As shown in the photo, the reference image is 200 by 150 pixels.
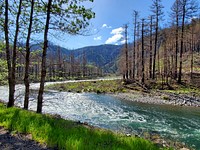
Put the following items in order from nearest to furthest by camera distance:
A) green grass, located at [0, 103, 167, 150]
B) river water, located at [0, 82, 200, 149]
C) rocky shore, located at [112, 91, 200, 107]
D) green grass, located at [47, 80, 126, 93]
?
1. green grass, located at [0, 103, 167, 150]
2. river water, located at [0, 82, 200, 149]
3. rocky shore, located at [112, 91, 200, 107]
4. green grass, located at [47, 80, 126, 93]

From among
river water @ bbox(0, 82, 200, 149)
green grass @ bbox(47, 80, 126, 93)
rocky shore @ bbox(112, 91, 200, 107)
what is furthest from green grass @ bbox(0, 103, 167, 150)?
green grass @ bbox(47, 80, 126, 93)

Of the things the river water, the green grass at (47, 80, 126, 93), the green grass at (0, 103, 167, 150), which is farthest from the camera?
the green grass at (47, 80, 126, 93)

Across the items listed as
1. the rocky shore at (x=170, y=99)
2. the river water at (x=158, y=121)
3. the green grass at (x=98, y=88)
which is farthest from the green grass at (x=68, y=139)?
the green grass at (x=98, y=88)

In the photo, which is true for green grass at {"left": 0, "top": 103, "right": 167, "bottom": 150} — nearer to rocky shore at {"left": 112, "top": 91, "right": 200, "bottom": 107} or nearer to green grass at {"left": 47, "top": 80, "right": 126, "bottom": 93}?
rocky shore at {"left": 112, "top": 91, "right": 200, "bottom": 107}

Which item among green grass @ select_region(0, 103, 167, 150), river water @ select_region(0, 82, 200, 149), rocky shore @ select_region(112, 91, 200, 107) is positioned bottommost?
river water @ select_region(0, 82, 200, 149)

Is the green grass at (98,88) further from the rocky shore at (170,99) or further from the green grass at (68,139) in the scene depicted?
the green grass at (68,139)

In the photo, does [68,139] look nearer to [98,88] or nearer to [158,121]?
[158,121]

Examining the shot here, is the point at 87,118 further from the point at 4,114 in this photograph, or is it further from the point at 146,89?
the point at 146,89

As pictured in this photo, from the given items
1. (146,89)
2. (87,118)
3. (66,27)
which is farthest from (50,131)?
(146,89)

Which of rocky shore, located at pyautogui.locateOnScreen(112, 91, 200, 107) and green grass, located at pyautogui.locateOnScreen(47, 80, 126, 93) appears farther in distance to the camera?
green grass, located at pyautogui.locateOnScreen(47, 80, 126, 93)

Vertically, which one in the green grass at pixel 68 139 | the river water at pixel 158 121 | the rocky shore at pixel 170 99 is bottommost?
the river water at pixel 158 121

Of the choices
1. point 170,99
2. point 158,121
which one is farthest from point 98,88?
point 158,121

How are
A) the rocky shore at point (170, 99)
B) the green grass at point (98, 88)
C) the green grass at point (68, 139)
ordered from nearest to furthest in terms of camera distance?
the green grass at point (68, 139) < the rocky shore at point (170, 99) < the green grass at point (98, 88)

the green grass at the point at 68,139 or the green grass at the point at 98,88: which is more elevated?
the green grass at the point at 68,139
